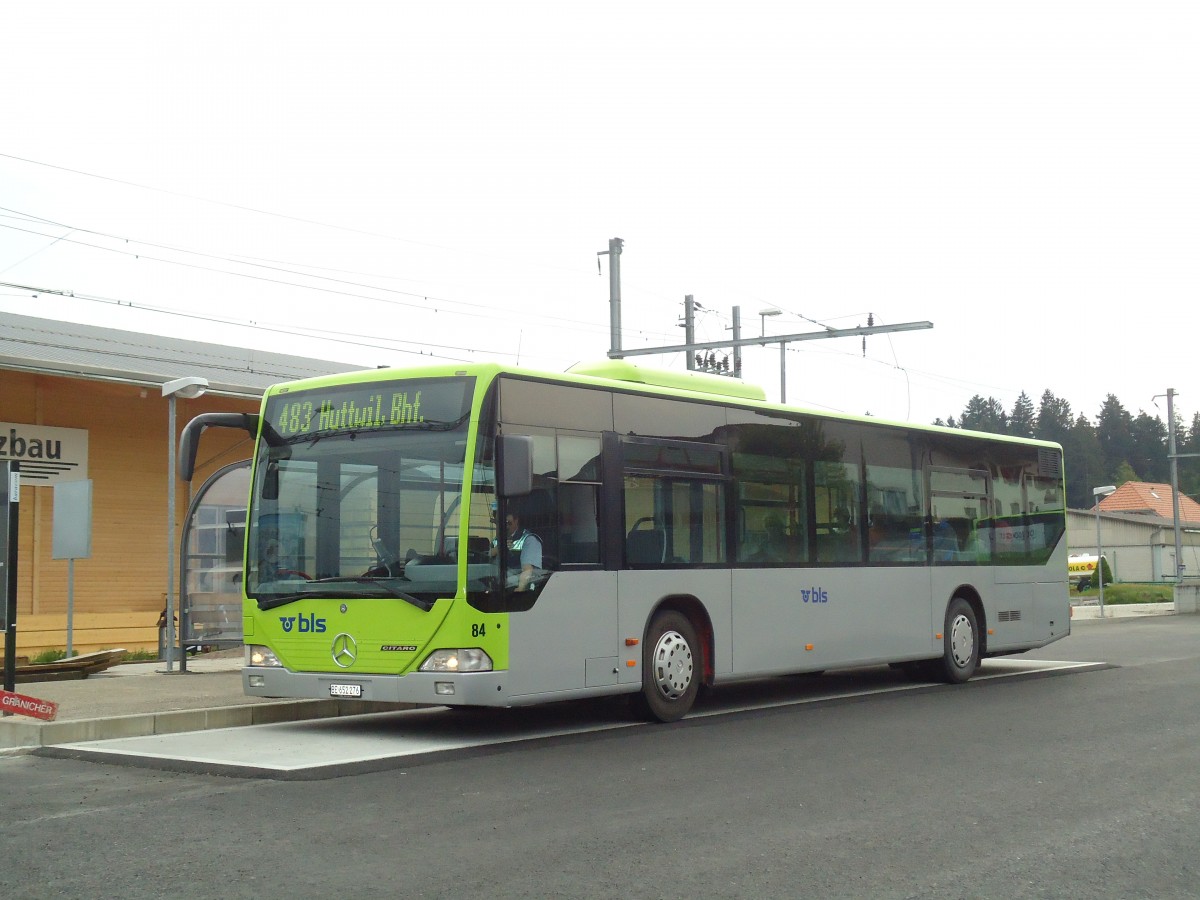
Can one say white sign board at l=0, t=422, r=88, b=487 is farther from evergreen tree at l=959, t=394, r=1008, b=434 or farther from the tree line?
evergreen tree at l=959, t=394, r=1008, b=434

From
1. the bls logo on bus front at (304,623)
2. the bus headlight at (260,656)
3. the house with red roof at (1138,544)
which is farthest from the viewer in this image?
the house with red roof at (1138,544)

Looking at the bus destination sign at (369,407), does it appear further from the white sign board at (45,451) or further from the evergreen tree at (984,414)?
the evergreen tree at (984,414)

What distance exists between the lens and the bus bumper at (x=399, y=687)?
35.0 ft

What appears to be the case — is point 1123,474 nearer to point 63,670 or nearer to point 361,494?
point 63,670

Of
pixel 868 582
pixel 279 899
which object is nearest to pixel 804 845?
pixel 279 899

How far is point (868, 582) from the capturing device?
15.6m

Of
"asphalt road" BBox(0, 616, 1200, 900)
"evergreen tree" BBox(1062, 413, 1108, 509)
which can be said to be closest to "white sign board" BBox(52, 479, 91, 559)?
"asphalt road" BBox(0, 616, 1200, 900)

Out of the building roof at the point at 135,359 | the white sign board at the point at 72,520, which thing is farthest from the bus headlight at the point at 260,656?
the building roof at the point at 135,359

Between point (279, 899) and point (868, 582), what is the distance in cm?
1085

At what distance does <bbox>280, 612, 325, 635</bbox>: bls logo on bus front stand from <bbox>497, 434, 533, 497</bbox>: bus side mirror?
6.41 ft

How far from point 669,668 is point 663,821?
5.08 m

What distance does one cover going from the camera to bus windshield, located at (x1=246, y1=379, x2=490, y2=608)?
35.7 feet

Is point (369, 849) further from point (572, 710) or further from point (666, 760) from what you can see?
point (572, 710)

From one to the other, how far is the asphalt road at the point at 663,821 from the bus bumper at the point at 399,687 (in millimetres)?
570
